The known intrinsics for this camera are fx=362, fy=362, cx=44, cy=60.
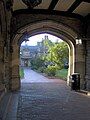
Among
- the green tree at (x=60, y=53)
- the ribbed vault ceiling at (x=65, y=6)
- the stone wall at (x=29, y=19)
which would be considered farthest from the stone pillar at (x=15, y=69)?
the green tree at (x=60, y=53)

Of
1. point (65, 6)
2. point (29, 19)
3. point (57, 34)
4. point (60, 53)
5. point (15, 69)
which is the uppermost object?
point (65, 6)

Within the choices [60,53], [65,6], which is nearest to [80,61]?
[65,6]

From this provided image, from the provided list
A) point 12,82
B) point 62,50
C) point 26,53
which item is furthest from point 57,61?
point 26,53

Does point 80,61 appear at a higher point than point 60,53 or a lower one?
lower

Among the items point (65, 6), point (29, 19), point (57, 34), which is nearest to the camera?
point (65, 6)

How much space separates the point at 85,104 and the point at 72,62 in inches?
363

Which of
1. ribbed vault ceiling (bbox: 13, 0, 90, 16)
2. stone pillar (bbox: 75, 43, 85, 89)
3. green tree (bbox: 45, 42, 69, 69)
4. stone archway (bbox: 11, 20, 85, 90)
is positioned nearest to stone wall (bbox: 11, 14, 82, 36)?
stone archway (bbox: 11, 20, 85, 90)

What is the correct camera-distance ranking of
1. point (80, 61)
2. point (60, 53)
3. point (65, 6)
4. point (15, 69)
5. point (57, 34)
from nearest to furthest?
point (65, 6)
point (15, 69)
point (80, 61)
point (57, 34)
point (60, 53)

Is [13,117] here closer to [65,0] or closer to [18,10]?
[65,0]

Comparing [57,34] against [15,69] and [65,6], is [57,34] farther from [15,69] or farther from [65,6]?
[65,6]

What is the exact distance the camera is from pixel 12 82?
70.1 feet

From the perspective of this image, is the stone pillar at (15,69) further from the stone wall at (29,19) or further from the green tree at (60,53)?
the green tree at (60,53)

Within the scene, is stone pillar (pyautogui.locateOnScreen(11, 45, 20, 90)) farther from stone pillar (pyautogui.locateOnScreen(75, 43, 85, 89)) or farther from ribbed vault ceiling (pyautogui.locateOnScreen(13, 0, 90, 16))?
stone pillar (pyautogui.locateOnScreen(75, 43, 85, 89))

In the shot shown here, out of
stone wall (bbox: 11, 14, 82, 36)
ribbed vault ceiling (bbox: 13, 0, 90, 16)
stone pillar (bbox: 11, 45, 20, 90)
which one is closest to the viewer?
ribbed vault ceiling (bbox: 13, 0, 90, 16)
